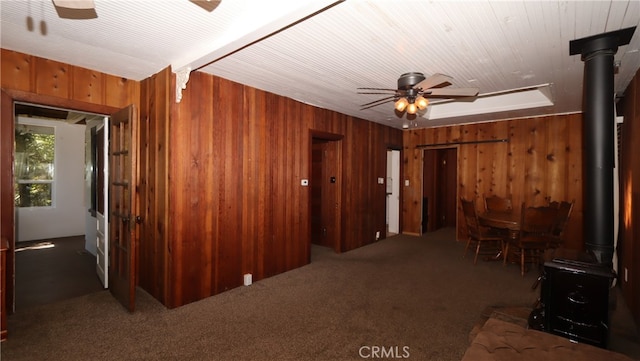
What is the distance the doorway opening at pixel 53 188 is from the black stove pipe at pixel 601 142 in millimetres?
5796

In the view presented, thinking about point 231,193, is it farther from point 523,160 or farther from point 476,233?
point 523,160

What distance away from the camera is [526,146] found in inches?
211

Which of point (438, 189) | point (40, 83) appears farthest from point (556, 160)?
point (40, 83)

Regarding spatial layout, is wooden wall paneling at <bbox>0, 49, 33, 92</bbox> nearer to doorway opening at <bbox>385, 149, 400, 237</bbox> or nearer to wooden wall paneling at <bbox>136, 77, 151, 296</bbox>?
wooden wall paneling at <bbox>136, 77, 151, 296</bbox>

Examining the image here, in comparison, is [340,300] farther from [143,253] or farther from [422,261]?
[143,253]

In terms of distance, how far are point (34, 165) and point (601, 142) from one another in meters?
8.93

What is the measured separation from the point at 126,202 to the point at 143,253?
73 centimetres

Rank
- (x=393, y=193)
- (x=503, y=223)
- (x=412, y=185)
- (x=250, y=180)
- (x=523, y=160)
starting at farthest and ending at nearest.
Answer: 1. (x=393, y=193)
2. (x=412, y=185)
3. (x=523, y=160)
4. (x=503, y=223)
5. (x=250, y=180)

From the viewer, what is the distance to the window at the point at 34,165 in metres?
5.95

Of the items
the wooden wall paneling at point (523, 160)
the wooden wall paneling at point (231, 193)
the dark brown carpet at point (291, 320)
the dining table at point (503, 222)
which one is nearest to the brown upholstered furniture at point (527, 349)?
the dark brown carpet at point (291, 320)

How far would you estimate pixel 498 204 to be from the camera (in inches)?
213

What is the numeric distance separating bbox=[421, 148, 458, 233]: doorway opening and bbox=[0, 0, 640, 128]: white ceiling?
12.1 feet

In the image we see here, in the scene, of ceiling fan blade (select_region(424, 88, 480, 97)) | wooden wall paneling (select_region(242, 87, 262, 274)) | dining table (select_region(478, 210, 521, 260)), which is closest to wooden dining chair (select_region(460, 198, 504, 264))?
dining table (select_region(478, 210, 521, 260))

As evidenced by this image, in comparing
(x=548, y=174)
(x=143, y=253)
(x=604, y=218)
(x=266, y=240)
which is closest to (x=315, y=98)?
(x=266, y=240)
